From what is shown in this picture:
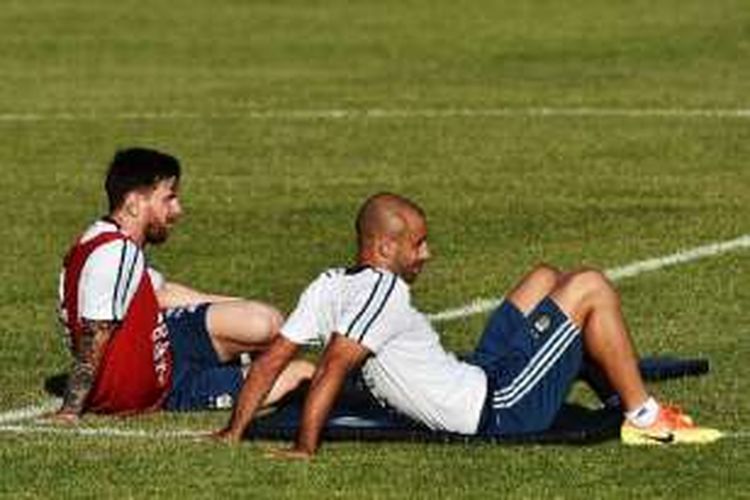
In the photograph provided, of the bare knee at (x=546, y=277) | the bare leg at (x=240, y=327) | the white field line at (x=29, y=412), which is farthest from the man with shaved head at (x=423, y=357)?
the bare leg at (x=240, y=327)

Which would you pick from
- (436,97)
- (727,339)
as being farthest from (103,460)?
(436,97)

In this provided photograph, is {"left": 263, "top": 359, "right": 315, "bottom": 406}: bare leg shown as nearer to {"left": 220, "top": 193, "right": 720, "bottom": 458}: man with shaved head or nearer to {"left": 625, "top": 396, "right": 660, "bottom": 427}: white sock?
{"left": 220, "top": 193, "right": 720, "bottom": 458}: man with shaved head

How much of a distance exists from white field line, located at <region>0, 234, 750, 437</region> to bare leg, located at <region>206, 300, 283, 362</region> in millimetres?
828

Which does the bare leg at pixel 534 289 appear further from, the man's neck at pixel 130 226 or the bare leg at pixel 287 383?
the man's neck at pixel 130 226

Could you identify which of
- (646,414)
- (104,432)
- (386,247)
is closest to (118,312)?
(104,432)

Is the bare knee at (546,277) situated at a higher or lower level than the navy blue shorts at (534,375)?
higher

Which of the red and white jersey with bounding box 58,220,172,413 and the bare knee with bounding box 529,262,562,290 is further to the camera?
the red and white jersey with bounding box 58,220,172,413

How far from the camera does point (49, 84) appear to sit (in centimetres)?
3122

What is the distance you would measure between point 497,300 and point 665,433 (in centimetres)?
473

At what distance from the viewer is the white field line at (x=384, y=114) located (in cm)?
2767

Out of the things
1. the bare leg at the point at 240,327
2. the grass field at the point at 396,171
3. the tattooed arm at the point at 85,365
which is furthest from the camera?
the bare leg at the point at 240,327

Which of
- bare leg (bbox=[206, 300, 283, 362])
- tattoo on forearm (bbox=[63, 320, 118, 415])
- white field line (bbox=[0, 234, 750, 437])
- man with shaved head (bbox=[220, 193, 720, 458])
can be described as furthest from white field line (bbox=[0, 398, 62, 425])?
man with shaved head (bbox=[220, 193, 720, 458])

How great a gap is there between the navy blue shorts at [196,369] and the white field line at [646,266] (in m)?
2.60

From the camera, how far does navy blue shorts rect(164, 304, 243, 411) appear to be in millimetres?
14484
